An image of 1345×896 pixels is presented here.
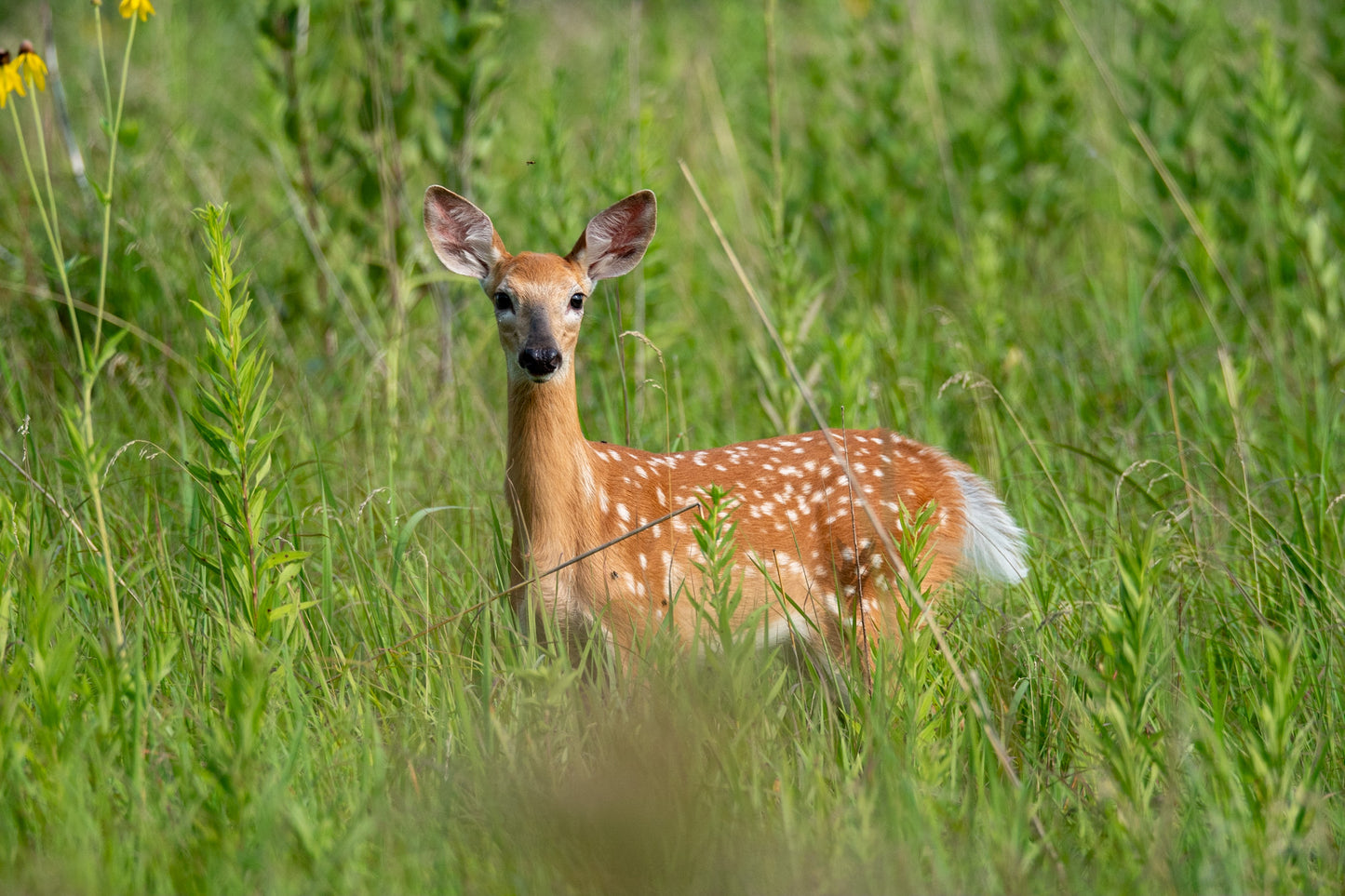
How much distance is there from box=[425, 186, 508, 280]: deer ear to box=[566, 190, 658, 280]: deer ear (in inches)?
9.6

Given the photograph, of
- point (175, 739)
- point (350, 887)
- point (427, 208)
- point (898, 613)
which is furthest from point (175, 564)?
point (898, 613)

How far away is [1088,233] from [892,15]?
1651 mm

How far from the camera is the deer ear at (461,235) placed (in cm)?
352

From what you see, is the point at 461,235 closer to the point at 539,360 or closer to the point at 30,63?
the point at 539,360

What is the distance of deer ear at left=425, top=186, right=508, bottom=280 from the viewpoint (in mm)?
3521

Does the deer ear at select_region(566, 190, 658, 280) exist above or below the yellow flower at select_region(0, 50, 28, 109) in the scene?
below

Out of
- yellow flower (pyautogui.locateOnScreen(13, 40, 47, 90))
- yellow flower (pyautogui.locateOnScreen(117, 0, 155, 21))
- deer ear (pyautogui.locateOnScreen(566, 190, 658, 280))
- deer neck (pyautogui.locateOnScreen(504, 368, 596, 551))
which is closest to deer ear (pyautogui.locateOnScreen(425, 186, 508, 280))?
deer ear (pyautogui.locateOnScreen(566, 190, 658, 280))

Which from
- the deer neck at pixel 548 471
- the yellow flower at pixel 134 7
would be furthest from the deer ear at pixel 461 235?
the yellow flower at pixel 134 7

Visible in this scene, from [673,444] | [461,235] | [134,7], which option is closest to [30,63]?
[134,7]

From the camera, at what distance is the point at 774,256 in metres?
4.10

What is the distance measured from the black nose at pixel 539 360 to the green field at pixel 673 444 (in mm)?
232

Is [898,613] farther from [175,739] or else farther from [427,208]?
[427,208]

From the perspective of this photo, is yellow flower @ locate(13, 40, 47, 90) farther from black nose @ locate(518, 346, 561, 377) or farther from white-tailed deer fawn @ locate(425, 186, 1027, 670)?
black nose @ locate(518, 346, 561, 377)

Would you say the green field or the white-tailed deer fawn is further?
the white-tailed deer fawn
